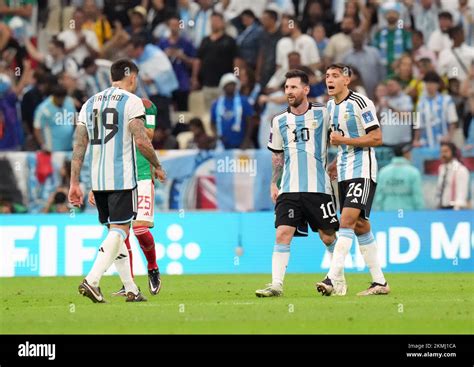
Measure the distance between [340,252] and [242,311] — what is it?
5.84ft

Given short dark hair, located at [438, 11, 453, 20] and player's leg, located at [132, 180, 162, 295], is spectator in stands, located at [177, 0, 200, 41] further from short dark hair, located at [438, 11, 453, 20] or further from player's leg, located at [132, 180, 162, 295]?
player's leg, located at [132, 180, 162, 295]

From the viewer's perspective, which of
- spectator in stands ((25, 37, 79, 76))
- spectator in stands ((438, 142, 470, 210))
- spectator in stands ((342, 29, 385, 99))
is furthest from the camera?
spectator in stands ((25, 37, 79, 76))

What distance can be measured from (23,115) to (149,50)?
8.10ft

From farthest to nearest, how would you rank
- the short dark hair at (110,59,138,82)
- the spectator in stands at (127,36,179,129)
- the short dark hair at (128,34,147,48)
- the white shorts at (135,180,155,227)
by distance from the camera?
the short dark hair at (128,34,147,48) < the spectator in stands at (127,36,179,129) < the white shorts at (135,180,155,227) < the short dark hair at (110,59,138,82)

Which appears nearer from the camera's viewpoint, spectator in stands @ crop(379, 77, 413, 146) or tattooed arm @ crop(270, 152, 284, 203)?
tattooed arm @ crop(270, 152, 284, 203)

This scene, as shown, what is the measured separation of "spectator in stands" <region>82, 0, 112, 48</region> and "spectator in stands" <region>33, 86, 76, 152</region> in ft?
7.05

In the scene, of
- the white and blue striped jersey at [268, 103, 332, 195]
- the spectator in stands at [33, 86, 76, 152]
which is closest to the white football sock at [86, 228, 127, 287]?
the white and blue striped jersey at [268, 103, 332, 195]

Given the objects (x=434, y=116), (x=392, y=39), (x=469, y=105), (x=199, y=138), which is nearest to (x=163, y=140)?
(x=199, y=138)

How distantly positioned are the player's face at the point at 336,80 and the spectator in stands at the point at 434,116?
756cm

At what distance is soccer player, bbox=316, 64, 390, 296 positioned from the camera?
12.2 meters
